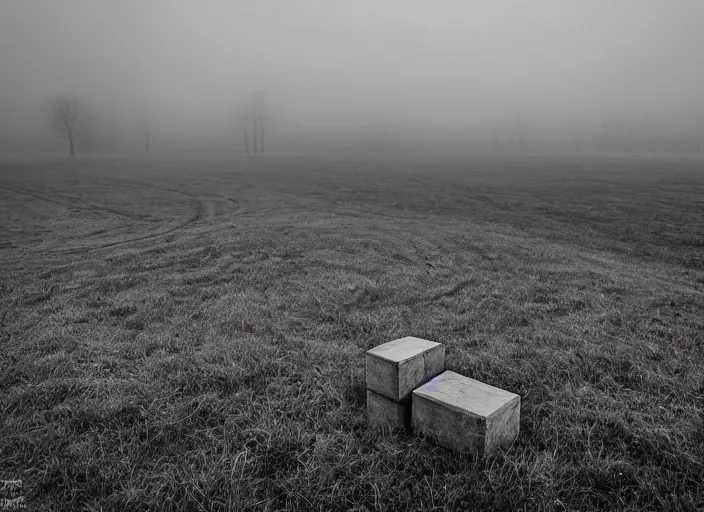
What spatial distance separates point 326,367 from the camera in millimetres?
5168

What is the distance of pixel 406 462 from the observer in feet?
11.5

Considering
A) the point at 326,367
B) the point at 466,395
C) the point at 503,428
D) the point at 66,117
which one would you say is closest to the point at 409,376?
the point at 466,395

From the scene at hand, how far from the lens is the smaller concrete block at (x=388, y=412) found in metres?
3.79

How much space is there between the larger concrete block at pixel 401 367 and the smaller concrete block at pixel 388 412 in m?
0.07

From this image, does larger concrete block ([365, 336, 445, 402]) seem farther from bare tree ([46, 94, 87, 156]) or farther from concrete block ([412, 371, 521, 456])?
bare tree ([46, 94, 87, 156])

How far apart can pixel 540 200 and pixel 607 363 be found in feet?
75.5

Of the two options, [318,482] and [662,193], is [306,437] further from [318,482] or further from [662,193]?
[662,193]

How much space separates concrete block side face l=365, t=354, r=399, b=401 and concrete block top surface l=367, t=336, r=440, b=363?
0.04 metres

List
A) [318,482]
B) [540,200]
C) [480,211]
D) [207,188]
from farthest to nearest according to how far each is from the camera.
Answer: [207,188], [540,200], [480,211], [318,482]

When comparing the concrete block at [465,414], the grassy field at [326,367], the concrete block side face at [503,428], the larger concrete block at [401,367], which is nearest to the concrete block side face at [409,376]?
the larger concrete block at [401,367]

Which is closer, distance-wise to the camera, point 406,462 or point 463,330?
point 406,462

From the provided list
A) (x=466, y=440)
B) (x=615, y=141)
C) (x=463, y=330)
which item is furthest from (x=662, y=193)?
(x=615, y=141)

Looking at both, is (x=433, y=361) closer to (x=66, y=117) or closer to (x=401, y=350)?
(x=401, y=350)

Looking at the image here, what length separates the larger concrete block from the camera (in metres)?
3.68
